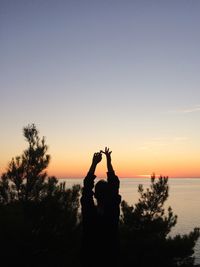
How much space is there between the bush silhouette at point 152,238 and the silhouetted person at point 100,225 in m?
15.3

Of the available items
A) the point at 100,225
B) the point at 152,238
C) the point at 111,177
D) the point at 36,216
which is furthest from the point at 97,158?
the point at 152,238

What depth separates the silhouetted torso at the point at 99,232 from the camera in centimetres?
304

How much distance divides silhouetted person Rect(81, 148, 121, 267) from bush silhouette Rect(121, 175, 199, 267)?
601 inches

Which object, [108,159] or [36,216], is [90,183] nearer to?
[108,159]

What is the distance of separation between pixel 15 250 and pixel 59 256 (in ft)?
7.26

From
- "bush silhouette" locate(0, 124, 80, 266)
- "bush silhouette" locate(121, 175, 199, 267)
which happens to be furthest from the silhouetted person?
"bush silhouette" locate(121, 175, 199, 267)

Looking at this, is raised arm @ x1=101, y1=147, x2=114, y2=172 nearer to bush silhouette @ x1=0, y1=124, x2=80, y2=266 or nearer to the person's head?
the person's head

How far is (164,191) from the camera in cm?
2336

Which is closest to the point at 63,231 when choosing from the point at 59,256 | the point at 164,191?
the point at 59,256

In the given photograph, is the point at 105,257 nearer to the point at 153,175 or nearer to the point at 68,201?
the point at 68,201

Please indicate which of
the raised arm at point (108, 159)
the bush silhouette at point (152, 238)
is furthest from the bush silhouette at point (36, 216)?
the raised arm at point (108, 159)

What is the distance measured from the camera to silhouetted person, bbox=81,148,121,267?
120 inches

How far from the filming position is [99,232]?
3078 millimetres

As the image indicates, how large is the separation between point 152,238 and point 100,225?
17.4 meters
